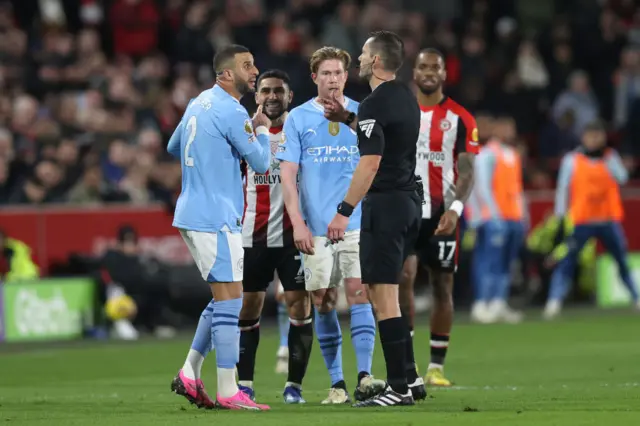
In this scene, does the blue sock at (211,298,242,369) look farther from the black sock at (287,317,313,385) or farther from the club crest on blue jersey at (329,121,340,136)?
the club crest on blue jersey at (329,121,340,136)

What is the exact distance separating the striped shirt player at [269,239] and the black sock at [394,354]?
1.31 m

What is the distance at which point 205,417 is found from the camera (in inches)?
380

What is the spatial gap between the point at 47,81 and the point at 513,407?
14.3 metres

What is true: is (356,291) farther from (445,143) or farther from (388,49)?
(445,143)

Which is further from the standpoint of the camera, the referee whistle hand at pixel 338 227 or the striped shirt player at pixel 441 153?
the striped shirt player at pixel 441 153

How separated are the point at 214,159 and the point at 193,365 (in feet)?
4.78

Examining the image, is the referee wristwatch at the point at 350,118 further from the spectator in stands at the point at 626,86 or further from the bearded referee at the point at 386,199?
the spectator in stands at the point at 626,86

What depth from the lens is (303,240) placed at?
10.5 meters

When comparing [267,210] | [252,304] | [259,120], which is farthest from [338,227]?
[252,304]

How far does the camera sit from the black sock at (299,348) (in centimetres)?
1108

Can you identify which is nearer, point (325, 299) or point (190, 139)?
point (190, 139)

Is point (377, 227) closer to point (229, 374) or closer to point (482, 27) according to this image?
point (229, 374)

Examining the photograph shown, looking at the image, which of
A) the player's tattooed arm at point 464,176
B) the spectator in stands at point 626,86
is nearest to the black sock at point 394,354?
the player's tattooed arm at point 464,176

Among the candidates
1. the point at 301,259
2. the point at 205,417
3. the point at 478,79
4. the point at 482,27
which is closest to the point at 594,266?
the point at 478,79
